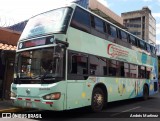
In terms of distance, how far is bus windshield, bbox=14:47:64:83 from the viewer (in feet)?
28.8

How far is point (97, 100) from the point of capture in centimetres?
1092

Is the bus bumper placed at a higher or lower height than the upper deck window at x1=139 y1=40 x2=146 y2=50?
lower

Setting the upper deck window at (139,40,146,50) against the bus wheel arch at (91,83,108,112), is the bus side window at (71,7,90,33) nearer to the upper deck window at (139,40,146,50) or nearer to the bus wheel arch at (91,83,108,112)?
the bus wheel arch at (91,83,108,112)

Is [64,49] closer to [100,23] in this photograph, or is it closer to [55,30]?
[55,30]

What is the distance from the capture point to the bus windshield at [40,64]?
877 centimetres

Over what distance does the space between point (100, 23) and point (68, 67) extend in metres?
3.59

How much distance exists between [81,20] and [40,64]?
260 centimetres

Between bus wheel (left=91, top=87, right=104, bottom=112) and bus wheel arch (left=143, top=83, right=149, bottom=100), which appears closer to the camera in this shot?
bus wheel (left=91, top=87, right=104, bottom=112)

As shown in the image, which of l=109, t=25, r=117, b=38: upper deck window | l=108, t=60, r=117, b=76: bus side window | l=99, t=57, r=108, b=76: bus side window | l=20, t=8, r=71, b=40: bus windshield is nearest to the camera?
l=20, t=8, r=71, b=40: bus windshield

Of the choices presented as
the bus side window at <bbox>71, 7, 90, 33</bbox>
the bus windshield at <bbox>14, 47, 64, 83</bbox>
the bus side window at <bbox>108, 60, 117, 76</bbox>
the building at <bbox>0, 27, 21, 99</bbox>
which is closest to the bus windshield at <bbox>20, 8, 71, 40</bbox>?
the bus side window at <bbox>71, 7, 90, 33</bbox>

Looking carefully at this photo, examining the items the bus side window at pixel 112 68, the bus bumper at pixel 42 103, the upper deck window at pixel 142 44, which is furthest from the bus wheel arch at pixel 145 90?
the bus bumper at pixel 42 103

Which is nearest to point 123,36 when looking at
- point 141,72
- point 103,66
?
point 141,72

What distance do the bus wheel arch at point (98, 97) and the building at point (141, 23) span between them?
81.9 m

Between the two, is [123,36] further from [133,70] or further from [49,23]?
[49,23]
